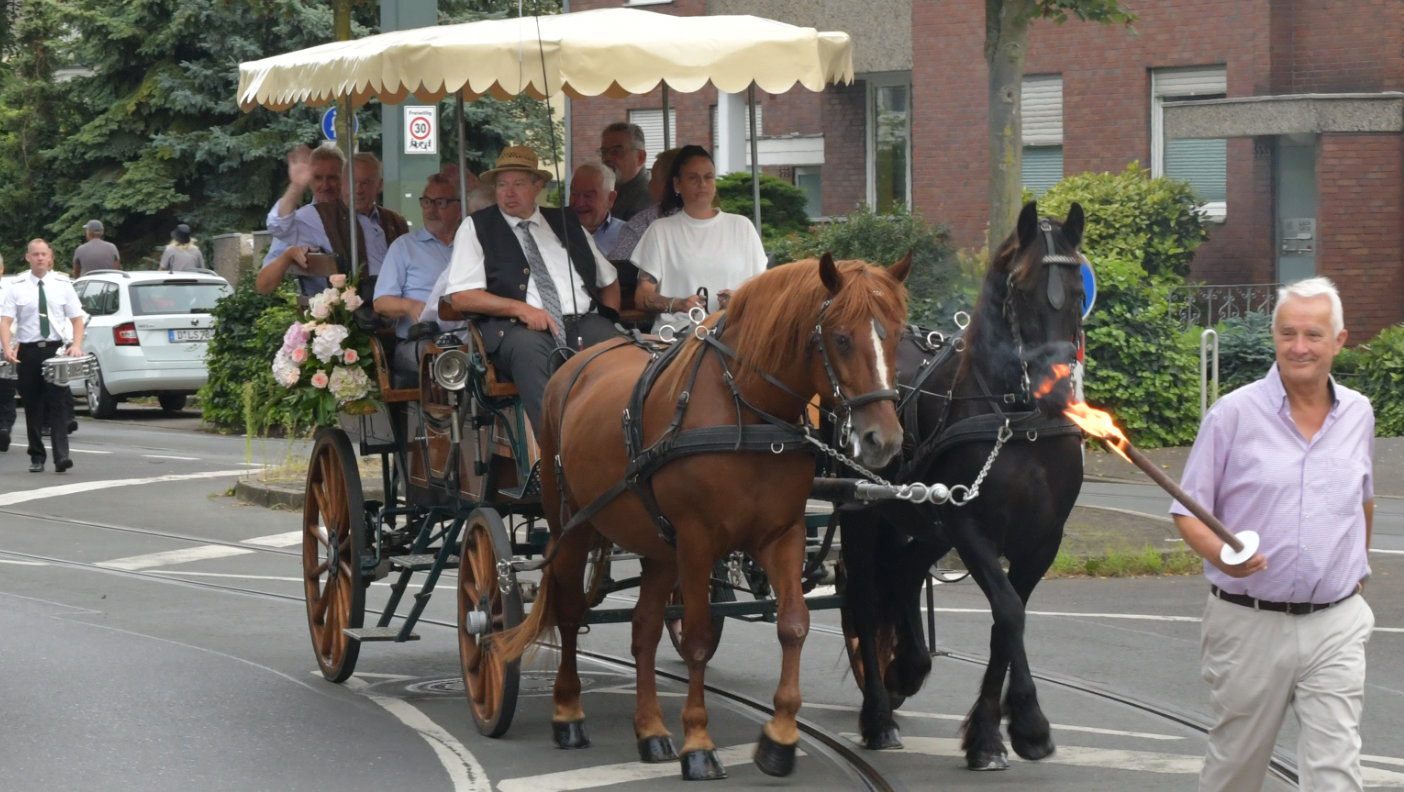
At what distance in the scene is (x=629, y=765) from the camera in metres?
7.45

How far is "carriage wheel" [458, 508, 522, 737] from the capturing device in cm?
779

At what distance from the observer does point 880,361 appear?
6492 mm

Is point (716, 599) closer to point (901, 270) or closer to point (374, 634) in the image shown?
point (374, 634)

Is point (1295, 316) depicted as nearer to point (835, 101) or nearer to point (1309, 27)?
point (1309, 27)

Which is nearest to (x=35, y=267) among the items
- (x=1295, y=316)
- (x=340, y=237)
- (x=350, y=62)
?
(x=340, y=237)

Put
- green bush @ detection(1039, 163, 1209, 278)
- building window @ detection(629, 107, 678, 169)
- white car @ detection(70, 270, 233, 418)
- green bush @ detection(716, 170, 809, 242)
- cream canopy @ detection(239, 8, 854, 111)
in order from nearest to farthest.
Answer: cream canopy @ detection(239, 8, 854, 111), green bush @ detection(1039, 163, 1209, 278), white car @ detection(70, 270, 233, 418), green bush @ detection(716, 170, 809, 242), building window @ detection(629, 107, 678, 169)

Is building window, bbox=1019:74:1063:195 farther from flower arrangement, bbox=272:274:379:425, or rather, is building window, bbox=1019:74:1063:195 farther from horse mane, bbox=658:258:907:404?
horse mane, bbox=658:258:907:404

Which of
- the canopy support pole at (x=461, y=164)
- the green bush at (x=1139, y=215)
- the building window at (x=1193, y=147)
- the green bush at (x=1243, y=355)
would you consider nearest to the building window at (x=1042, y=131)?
the building window at (x=1193, y=147)

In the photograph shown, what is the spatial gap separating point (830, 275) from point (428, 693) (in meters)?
3.41

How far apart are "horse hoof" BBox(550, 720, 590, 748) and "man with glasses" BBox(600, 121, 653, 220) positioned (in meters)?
3.42

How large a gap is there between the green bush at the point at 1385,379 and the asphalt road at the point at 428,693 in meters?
6.55

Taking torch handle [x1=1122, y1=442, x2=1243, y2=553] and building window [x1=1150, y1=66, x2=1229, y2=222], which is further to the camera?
building window [x1=1150, y1=66, x2=1229, y2=222]

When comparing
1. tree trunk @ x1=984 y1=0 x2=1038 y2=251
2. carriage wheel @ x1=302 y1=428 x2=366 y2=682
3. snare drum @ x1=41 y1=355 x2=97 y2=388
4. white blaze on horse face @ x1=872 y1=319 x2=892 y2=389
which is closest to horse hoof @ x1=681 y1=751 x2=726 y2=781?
white blaze on horse face @ x1=872 y1=319 x2=892 y2=389

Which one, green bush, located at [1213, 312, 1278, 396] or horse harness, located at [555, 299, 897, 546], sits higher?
horse harness, located at [555, 299, 897, 546]
